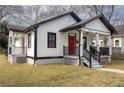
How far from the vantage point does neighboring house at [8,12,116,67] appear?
17.0 meters

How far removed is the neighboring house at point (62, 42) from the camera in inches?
669

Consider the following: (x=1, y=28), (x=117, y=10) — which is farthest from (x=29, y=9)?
(x=117, y=10)

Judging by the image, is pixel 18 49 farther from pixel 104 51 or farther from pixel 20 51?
pixel 104 51

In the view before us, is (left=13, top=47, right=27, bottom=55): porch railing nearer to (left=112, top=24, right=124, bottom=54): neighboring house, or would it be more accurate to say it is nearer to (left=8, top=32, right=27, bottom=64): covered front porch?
(left=8, top=32, right=27, bottom=64): covered front porch

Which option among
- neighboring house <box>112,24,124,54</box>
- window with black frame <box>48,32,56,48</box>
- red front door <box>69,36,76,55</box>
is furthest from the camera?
neighboring house <box>112,24,124,54</box>

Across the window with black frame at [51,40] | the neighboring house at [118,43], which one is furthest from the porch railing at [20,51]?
the neighboring house at [118,43]

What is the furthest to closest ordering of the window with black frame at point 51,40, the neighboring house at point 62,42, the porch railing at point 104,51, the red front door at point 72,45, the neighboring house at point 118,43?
the neighboring house at point 118,43
the porch railing at point 104,51
the red front door at point 72,45
the window with black frame at point 51,40
the neighboring house at point 62,42

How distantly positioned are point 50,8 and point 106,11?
12013 mm

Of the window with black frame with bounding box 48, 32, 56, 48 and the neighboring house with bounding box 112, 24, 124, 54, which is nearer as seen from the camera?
the window with black frame with bounding box 48, 32, 56, 48

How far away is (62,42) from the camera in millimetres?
19016

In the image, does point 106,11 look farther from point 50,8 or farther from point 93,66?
point 93,66

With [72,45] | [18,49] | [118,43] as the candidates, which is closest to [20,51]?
[18,49]

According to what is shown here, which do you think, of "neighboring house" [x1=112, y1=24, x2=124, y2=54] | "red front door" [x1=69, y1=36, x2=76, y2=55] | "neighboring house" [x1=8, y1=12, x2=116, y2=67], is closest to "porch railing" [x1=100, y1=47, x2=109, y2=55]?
"neighboring house" [x1=8, y1=12, x2=116, y2=67]

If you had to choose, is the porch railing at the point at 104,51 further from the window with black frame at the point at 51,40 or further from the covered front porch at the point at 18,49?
the covered front porch at the point at 18,49
